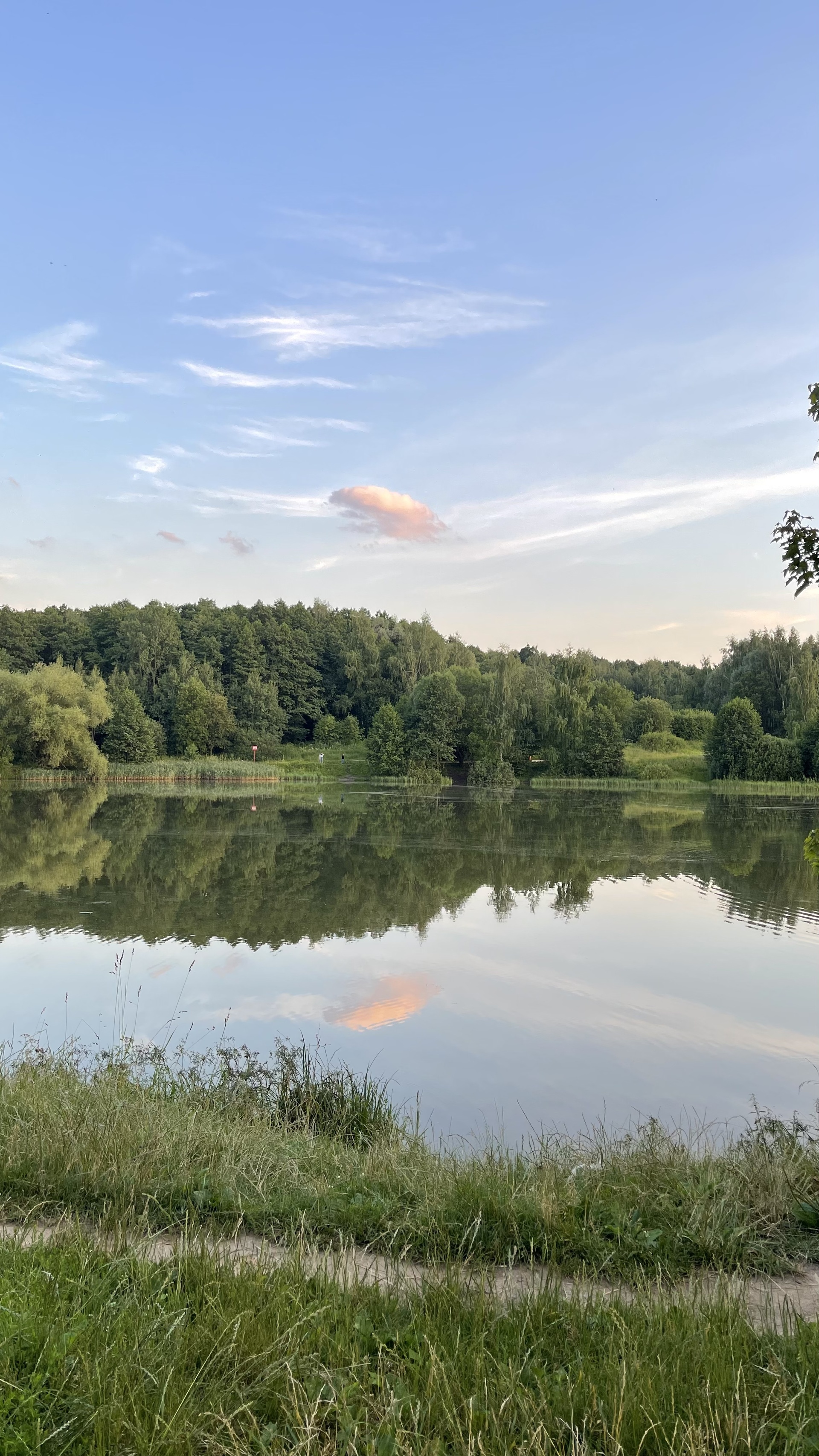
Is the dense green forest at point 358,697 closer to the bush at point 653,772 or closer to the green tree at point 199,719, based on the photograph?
the green tree at point 199,719

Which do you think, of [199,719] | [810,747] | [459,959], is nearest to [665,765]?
[810,747]

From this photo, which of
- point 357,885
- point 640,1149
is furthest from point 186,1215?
point 357,885

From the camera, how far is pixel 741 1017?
10.5 meters

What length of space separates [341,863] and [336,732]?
180 ft

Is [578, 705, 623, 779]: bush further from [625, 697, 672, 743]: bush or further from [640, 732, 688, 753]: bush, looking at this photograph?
[625, 697, 672, 743]: bush

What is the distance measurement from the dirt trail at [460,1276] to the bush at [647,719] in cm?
7002

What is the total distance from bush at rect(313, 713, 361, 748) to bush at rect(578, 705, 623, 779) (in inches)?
911

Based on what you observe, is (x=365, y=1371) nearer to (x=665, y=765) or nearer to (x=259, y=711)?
(x=665, y=765)

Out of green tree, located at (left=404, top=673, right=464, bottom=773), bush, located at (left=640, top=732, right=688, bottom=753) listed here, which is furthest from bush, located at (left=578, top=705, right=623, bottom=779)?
green tree, located at (left=404, top=673, right=464, bottom=773)

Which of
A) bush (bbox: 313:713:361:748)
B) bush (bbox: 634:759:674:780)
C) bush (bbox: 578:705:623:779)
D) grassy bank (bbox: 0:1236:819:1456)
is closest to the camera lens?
grassy bank (bbox: 0:1236:819:1456)

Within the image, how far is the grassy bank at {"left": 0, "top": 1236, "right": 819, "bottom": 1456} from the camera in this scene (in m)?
2.43

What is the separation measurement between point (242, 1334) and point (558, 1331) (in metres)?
1.10

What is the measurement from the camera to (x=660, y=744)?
66.9 meters

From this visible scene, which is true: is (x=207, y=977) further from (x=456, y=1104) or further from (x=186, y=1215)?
(x=186, y=1215)
